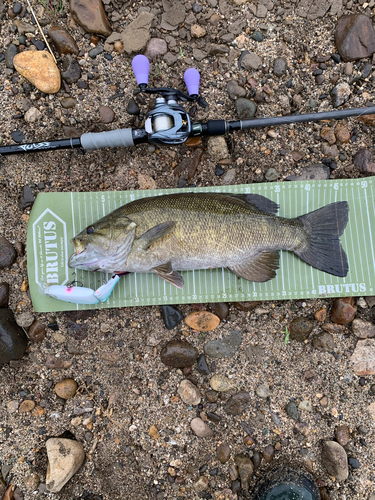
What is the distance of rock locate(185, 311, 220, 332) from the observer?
3.56 meters

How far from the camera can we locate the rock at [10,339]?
11.2 feet

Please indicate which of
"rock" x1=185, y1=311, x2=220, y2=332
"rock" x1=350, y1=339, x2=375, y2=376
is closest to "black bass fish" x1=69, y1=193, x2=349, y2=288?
"rock" x1=185, y1=311, x2=220, y2=332

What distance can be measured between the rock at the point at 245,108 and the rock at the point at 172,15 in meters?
1.26

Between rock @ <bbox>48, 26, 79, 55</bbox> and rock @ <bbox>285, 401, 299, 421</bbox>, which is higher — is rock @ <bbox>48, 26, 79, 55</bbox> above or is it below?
above

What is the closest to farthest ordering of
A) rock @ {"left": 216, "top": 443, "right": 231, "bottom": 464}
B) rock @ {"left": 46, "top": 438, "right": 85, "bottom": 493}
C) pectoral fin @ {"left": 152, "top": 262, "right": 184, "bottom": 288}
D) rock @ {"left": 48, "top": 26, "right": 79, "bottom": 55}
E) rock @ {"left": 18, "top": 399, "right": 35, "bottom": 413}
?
pectoral fin @ {"left": 152, "top": 262, "right": 184, "bottom": 288}, rock @ {"left": 46, "top": 438, "right": 85, "bottom": 493}, rock @ {"left": 216, "top": 443, "right": 231, "bottom": 464}, rock @ {"left": 18, "top": 399, "right": 35, "bottom": 413}, rock @ {"left": 48, "top": 26, "right": 79, "bottom": 55}

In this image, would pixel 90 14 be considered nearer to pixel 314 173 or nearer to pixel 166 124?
pixel 166 124

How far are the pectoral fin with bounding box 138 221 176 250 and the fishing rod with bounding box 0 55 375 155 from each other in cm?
102

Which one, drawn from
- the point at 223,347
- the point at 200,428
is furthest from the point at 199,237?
the point at 200,428

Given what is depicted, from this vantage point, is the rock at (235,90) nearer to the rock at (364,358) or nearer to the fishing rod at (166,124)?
the fishing rod at (166,124)

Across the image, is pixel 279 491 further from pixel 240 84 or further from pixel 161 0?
pixel 161 0

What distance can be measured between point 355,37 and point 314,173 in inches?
67.7

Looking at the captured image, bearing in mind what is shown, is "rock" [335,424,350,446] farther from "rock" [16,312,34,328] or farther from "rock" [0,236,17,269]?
"rock" [0,236,17,269]

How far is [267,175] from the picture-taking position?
366 cm

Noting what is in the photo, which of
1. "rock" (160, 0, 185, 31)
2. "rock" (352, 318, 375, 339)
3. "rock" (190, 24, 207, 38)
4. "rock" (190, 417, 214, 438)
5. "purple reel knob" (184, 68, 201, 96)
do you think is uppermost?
"rock" (160, 0, 185, 31)
